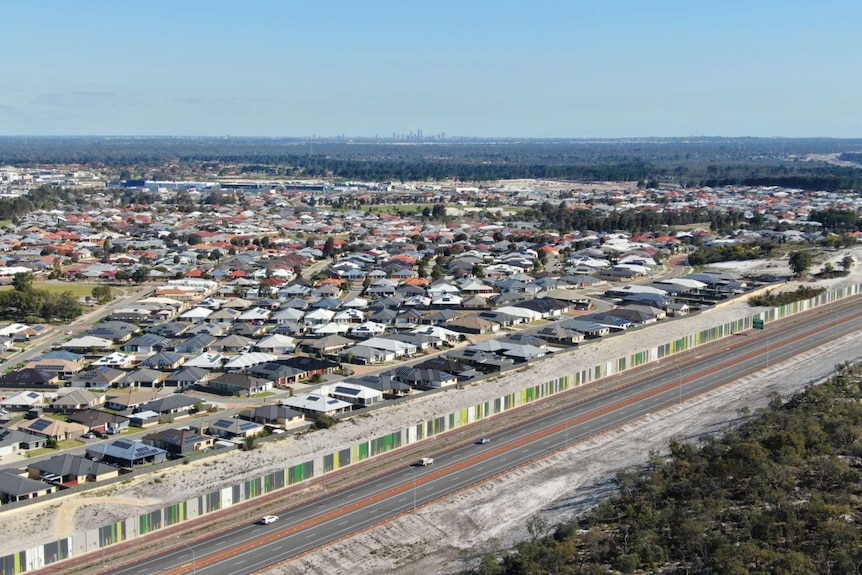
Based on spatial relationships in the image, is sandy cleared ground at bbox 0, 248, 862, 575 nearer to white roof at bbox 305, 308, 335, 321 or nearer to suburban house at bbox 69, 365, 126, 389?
suburban house at bbox 69, 365, 126, 389

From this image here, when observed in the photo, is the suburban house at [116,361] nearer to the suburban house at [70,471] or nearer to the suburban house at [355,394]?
the suburban house at [355,394]

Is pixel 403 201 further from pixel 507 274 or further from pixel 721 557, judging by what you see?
pixel 721 557

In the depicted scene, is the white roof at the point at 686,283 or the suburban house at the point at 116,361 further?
the white roof at the point at 686,283

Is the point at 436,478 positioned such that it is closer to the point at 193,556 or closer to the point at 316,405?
the point at 316,405

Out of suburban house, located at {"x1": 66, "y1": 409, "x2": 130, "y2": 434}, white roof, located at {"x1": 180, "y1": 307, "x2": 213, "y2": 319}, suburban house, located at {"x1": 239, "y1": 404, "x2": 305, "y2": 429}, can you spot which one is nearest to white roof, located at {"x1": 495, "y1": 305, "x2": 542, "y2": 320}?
white roof, located at {"x1": 180, "y1": 307, "x2": 213, "y2": 319}

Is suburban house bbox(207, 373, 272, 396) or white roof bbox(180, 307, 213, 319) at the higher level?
white roof bbox(180, 307, 213, 319)

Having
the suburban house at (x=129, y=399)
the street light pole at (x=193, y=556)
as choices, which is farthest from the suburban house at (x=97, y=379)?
the street light pole at (x=193, y=556)

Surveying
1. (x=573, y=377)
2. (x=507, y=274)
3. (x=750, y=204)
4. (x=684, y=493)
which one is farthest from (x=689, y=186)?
(x=684, y=493)
